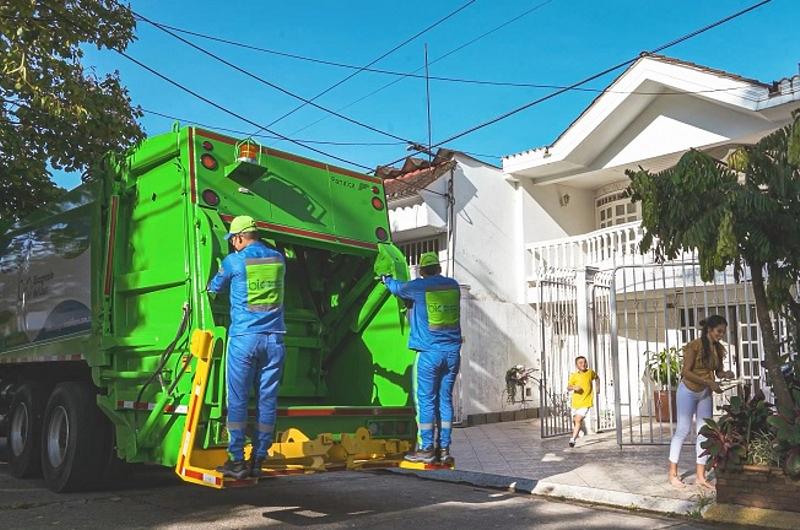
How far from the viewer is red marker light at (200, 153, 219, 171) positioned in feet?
19.5

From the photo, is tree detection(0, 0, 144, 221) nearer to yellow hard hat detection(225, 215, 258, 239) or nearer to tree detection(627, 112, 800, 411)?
yellow hard hat detection(225, 215, 258, 239)

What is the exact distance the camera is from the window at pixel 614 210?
15.5 metres

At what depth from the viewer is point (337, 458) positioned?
5785 mm

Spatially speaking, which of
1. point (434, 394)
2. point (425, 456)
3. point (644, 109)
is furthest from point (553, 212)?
point (425, 456)

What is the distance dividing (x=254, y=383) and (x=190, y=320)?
69cm

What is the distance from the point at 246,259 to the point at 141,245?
1.44m

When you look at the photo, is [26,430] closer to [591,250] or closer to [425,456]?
[425,456]

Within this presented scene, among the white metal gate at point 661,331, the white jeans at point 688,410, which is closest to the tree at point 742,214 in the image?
the white jeans at point 688,410

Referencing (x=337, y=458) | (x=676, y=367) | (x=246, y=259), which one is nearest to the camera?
(x=246, y=259)

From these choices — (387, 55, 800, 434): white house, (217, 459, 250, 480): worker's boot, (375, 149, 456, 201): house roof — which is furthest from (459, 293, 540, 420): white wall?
(217, 459, 250, 480): worker's boot

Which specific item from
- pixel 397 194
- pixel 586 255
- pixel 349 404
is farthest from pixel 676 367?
pixel 349 404

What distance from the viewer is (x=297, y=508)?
6.39 m

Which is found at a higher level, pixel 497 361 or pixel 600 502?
pixel 497 361

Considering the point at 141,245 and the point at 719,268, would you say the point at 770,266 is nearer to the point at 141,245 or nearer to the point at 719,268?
the point at 719,268
